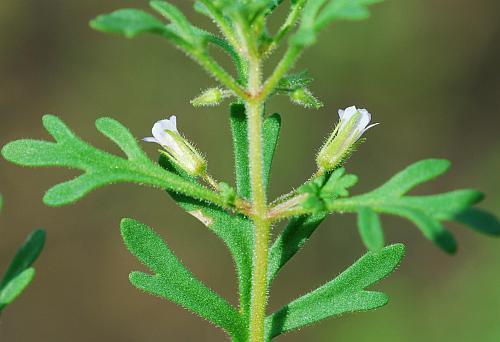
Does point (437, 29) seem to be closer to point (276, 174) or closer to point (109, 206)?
point (276, 174)

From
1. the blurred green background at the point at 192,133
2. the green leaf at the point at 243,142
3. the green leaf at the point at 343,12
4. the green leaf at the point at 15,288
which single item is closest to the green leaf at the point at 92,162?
the green leaf at the point at 15,288

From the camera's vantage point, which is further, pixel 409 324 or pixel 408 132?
pixel 408 132

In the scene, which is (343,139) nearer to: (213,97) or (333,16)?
(213,97)

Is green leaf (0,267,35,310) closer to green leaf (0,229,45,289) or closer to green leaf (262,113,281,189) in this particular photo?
green leaf (0,229,45,289)

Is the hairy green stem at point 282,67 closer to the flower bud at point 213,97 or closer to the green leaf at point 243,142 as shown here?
the flower bud at point 213,97

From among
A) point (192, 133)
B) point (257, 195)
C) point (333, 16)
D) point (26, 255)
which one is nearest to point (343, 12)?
point (333, 16)

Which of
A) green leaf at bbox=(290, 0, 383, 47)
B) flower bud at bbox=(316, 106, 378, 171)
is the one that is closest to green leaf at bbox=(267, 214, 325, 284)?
flower bud at bbox=(316, 106, 378, 171)

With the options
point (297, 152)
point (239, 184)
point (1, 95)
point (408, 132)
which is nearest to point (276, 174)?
point (297, 152)
